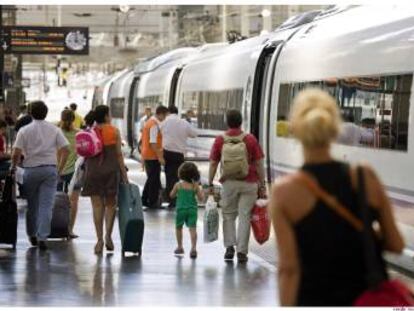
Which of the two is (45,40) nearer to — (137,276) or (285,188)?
(137,276)

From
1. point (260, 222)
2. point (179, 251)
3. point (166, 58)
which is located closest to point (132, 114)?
point (166, 58)

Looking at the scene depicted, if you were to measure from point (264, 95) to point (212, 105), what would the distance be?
5.76 m

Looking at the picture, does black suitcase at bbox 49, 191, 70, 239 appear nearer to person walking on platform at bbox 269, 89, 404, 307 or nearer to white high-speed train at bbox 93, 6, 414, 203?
white high-speed train at bbox 93, 6, 414, 203

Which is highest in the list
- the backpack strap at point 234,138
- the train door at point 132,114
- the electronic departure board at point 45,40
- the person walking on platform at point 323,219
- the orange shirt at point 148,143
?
the electronic departure board at point 45,40

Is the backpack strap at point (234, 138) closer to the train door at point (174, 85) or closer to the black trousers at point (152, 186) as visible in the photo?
the black trousers at point (152, 186)

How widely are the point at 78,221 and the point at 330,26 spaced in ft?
14.2

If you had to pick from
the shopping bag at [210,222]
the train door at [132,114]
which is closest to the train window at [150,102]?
the train door at [132,114]

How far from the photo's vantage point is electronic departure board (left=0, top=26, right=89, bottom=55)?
3684 centimetres

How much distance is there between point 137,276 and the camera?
39.7 ft

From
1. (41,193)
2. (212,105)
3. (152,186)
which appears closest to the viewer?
(41,193)

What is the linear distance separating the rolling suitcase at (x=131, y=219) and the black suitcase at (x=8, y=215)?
1.16 m

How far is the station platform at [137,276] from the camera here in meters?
10.6

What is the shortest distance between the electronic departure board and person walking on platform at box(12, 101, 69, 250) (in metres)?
21.4

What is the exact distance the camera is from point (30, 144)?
14.0 m
